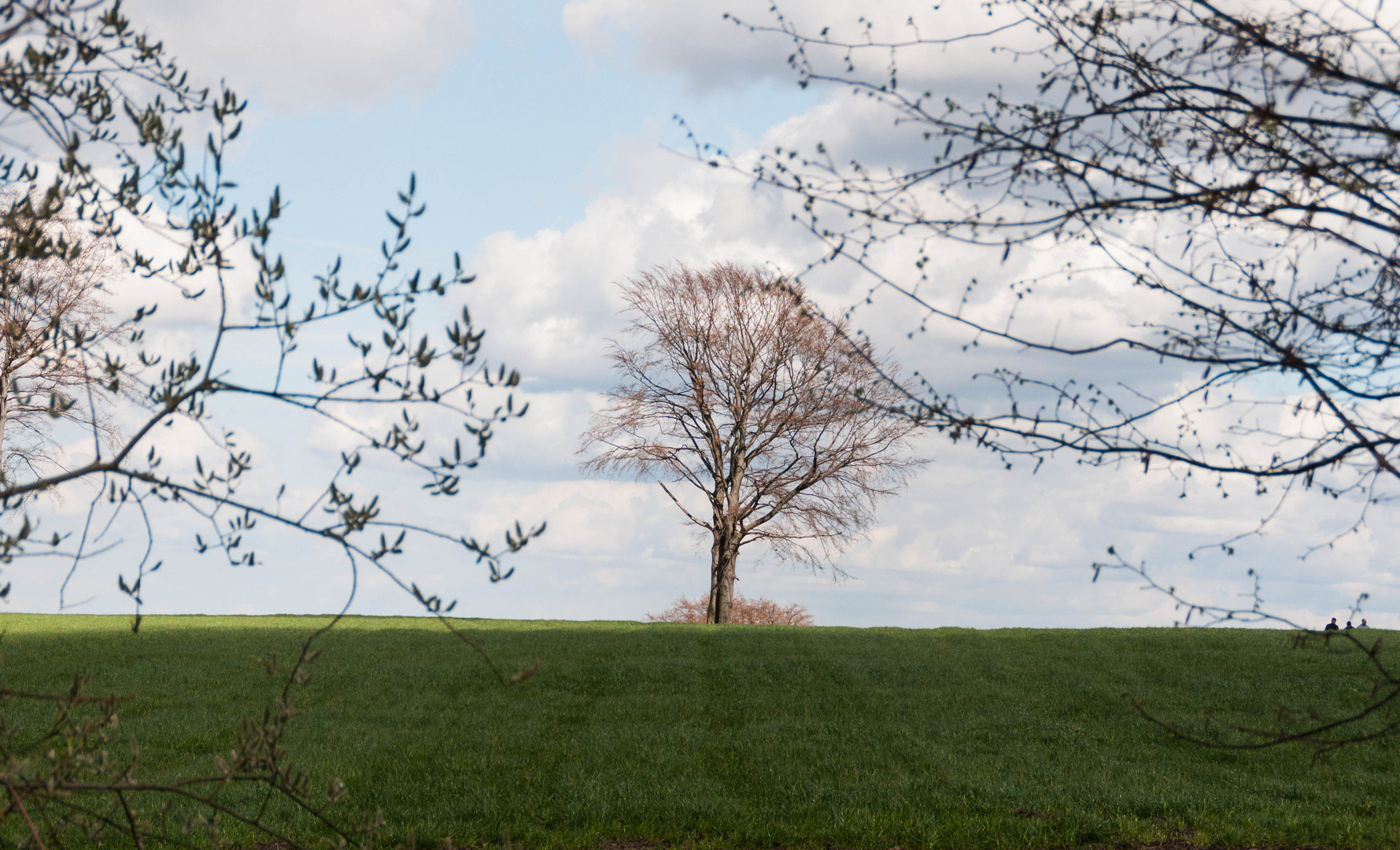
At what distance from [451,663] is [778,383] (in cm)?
1357

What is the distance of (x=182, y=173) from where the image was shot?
4051 millimetres

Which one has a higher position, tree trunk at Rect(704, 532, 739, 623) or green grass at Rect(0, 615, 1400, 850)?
tree trunk at Rect(704, 532, 739, 623)

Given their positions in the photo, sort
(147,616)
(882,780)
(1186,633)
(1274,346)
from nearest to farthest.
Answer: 1. (1274,346)
2. (882,780)
3. (1186,633)
4. (147,616)

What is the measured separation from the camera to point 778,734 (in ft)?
38.5

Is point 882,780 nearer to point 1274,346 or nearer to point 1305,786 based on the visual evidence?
point 1305,786

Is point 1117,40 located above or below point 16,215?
above

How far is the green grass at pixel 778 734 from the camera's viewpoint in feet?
28.1

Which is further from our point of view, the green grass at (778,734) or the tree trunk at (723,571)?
the tree trunk at (723,571)

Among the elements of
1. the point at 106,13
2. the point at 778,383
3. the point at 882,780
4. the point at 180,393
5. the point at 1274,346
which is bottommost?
the point at 882,780

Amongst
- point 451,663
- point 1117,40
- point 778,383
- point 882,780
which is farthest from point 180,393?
point 778,383

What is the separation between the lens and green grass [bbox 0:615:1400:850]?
855 centimetres

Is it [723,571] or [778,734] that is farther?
[723,571]

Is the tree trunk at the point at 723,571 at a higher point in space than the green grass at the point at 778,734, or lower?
higher

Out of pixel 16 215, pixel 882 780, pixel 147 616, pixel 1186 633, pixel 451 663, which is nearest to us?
pixel 16 215
